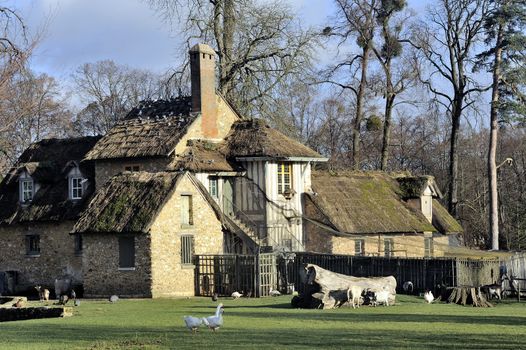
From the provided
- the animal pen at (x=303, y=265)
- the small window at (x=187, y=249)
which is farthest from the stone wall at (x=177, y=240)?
the animal pen at (x=303, y=265)

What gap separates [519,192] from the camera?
72688 millimetres

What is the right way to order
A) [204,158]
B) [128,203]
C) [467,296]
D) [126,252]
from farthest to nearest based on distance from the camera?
[204,158] → [128,203] → [126,252] → [467,296]

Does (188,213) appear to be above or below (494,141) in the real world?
below

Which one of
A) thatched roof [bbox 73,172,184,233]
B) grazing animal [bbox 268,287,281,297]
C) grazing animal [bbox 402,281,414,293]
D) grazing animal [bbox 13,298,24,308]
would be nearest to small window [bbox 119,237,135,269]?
thatched roof [bbox 73,172,184,233]

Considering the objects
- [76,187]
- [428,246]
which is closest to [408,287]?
[428,246]

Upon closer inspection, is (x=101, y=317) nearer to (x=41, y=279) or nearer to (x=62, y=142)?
(x=41, y=279)

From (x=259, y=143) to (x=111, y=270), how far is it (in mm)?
11163

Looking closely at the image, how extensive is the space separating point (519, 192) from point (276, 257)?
1518 inches

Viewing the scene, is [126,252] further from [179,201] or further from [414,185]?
[414,185]

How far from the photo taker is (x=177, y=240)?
3966 centimetres

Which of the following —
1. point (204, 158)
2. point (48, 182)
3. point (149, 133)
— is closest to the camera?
point (204, 158)

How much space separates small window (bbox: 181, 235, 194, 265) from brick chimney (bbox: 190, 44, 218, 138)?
7941mm

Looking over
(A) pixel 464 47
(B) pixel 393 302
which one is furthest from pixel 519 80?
(B) pixel 393 302

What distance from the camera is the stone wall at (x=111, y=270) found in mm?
38656
